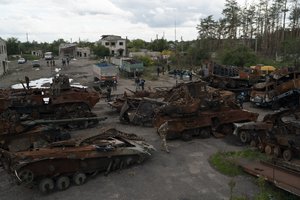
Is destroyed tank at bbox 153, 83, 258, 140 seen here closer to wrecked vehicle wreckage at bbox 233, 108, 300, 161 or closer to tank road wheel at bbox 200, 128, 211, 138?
tank road wheel at bbox 200, 128, 211, 138

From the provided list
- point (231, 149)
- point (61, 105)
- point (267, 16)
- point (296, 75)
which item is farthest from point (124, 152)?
point (267, 16)

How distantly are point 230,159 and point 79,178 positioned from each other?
5263 millimetres

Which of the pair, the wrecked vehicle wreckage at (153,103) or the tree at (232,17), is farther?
the tree at (232,17)

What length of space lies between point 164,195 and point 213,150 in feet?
15.2

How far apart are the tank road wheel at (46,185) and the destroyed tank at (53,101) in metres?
7.96

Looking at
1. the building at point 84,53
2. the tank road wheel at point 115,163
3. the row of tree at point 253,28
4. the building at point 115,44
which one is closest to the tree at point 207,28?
the row of tree at point 253,28

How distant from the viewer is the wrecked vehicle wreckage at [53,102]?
1733 centimetres

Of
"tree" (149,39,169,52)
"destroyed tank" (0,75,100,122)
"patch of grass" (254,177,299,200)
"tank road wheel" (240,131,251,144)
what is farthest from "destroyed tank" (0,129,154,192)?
"tree" (149,39,169,52)

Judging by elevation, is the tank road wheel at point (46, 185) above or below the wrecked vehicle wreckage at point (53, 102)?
below

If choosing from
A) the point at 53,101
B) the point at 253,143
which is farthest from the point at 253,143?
the point at 53,101

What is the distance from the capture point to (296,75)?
70.1 feet

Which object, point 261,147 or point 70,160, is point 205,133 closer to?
point 261,147

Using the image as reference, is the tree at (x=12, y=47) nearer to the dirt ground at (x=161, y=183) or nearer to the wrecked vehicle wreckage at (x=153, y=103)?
the wrecked vehicle wreckage at (x=153, y=103)

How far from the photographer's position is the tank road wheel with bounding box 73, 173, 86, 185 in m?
10.5
